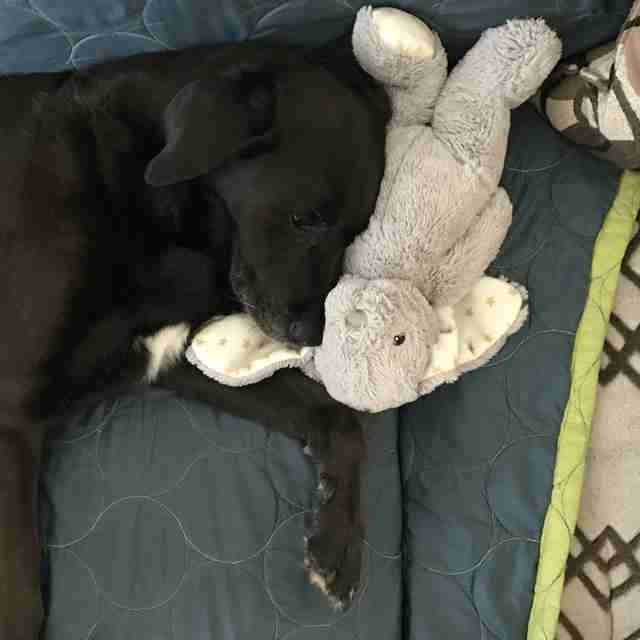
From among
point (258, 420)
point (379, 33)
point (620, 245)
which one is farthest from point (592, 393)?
point (379, 33)

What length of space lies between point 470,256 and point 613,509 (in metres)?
0.52

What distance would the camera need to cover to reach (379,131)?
4.90 ft

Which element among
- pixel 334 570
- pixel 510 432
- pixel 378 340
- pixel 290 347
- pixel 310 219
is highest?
pixel 310 219

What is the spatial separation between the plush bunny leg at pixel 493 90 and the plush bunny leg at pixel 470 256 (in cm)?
5

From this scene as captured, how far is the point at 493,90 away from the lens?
59.9 inches

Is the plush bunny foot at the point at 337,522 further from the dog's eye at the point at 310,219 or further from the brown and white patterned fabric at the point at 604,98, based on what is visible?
the brown and white patterned fabric at the point at 604,98

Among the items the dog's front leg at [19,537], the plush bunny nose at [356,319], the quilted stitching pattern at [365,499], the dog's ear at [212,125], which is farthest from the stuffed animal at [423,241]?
the dog's front leg at [19,537]

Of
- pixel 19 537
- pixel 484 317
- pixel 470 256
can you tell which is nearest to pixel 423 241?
pixel 470 256

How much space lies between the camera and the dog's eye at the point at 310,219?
1.43 metres

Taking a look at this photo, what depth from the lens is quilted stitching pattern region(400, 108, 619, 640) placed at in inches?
60.1

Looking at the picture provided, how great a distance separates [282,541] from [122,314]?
1.52ft

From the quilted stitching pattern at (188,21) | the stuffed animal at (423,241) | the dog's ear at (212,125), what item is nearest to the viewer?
the dog's ear at (212,125)

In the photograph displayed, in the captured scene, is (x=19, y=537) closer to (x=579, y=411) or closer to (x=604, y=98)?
(x=579, y=411)

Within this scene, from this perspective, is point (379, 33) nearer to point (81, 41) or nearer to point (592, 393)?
point (81, 41)
